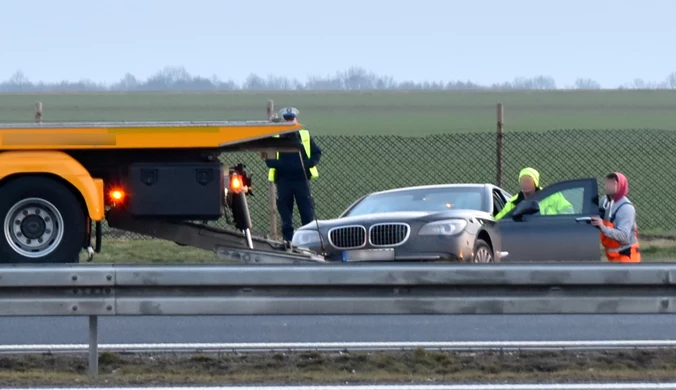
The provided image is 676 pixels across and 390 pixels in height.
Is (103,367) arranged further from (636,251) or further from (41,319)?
(636,251)

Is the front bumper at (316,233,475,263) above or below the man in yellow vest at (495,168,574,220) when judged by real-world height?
below

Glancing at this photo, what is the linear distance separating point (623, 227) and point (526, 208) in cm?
130

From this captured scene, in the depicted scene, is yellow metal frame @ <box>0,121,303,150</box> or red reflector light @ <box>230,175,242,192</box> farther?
red reflector light @ <box>230,175,242,192</box>

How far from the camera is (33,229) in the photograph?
9594 mm

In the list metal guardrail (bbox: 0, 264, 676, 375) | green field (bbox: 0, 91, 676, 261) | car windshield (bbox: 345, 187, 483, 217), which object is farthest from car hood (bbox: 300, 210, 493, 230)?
green field (bbox: 0, 91, 676, 261)

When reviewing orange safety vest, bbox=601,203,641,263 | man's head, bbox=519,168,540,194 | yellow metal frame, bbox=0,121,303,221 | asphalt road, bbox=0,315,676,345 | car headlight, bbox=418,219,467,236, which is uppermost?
yellow metal frame, bbox=0,121,303,221

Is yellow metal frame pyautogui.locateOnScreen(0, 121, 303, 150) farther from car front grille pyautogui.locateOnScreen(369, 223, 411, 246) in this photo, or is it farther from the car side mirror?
the car side mirror

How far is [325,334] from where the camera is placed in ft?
29.6

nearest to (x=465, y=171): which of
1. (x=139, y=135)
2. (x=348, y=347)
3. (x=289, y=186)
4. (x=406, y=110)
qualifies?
(x=289, y=186)

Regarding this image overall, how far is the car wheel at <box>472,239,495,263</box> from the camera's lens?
12133 millimetres

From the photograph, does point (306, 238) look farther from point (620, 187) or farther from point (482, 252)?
point (620, 187)

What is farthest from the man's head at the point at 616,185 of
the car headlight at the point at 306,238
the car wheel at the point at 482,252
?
the car headlight at the point at 306,238

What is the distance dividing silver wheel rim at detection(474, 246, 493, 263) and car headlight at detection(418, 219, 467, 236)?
37 centimetres

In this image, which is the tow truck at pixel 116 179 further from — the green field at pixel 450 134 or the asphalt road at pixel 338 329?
the green field at pixel 450 134
